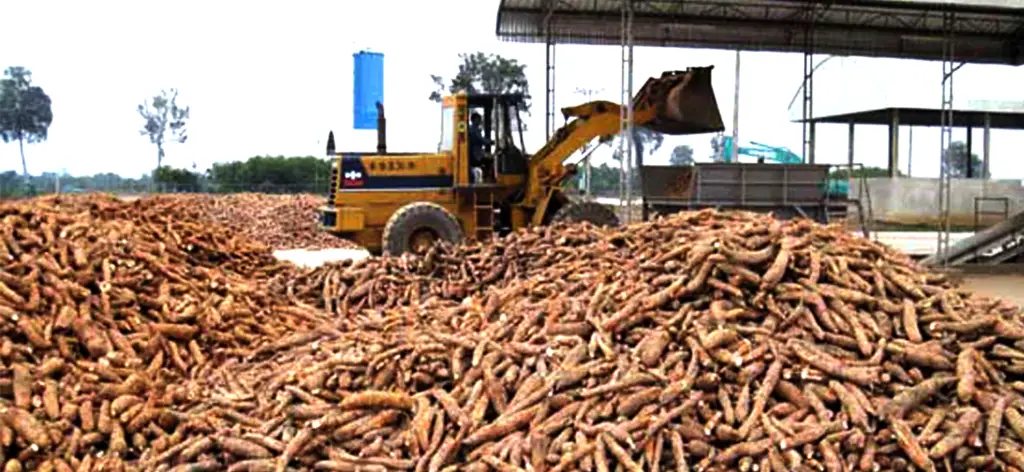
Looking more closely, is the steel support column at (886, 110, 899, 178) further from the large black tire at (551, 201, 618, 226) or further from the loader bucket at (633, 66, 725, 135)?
the large black tire at (551, 201, 618, 226)

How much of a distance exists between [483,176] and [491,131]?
75 cm

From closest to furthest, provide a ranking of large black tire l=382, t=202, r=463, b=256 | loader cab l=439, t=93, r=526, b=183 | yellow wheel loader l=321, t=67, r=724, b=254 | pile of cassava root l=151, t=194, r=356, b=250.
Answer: large black tire l=382, t=202, r=463, b=256 → loader cab l=439, t=93, r=526, b=183 → yellow wheel loader l=321, t=67, r=724, b=254 → pile of cassava root l=151, t=194, r=356, b=250

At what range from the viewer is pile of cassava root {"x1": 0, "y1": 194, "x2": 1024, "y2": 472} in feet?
17.7

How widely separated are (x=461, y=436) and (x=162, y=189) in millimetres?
33227

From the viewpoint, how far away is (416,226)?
15.3 metres

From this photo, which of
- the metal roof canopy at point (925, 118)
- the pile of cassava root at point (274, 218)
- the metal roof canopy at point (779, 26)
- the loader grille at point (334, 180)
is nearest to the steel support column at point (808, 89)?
the metal roof canopy at point (779, 26)

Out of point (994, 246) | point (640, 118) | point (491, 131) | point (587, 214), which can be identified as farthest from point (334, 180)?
point (994, 246)

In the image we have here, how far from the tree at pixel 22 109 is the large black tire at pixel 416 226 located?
33246 mm

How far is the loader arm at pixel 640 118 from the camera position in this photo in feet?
52.6

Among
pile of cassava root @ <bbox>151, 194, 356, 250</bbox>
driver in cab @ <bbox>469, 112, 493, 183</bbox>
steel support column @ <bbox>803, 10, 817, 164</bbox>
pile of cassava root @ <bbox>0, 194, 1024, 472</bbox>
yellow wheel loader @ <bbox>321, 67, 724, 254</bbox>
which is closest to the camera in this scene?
pile of cassava root @ <bbox>0, 194, 1024, 472</bbox>

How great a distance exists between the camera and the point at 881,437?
5367 mm

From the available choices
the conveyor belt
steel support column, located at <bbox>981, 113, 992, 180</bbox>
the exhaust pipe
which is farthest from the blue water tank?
steel support column, located at <bbox>981, 113, 992, 180</bbox>

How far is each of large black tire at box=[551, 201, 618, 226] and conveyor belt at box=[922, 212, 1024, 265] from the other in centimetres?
773

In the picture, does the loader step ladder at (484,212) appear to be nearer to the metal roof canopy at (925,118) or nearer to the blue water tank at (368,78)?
the blue water tank at (368,78)
